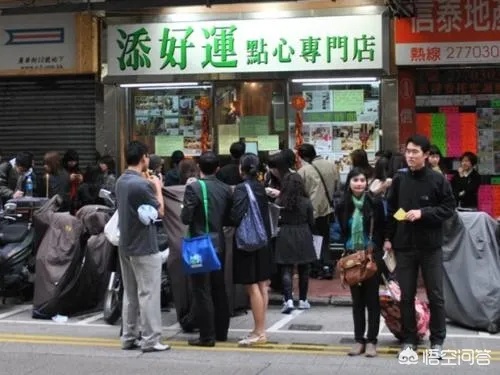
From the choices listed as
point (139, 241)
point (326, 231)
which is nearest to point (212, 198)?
point (139, 241)

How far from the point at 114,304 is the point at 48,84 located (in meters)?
6.79

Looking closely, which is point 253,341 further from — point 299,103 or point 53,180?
point 299,103

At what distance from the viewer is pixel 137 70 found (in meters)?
13.4

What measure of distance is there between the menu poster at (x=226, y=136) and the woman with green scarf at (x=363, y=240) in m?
6.32

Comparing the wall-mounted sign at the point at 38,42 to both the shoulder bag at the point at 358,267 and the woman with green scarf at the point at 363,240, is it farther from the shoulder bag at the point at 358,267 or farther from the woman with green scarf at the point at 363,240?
the shoulder bag at the point at 358,267

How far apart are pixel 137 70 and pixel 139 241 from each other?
22.0 ft

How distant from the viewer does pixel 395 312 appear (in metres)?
7.36

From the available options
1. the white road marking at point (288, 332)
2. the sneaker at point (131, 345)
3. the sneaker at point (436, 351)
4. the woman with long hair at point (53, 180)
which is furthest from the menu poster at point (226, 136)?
the sneaker at point (436, 351)

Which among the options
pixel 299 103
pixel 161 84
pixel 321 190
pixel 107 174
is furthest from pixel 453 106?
pixel 107 174

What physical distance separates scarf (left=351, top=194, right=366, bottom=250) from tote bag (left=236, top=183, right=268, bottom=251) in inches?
36.2

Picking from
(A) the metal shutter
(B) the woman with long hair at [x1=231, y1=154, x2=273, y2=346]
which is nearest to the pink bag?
(B) the woman with long hair at [x1=231, y1=154, x2=273, y2=346]

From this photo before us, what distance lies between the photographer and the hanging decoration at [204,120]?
44.1ft

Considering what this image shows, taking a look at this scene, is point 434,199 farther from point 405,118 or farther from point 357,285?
point 405,118

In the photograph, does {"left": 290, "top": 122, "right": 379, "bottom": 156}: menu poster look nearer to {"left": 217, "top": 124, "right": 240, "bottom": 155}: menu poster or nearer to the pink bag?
{"left": 217, "top": 124, "right": 240, "bottom": 155}: menu poster
